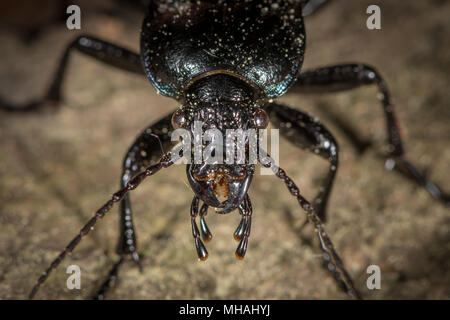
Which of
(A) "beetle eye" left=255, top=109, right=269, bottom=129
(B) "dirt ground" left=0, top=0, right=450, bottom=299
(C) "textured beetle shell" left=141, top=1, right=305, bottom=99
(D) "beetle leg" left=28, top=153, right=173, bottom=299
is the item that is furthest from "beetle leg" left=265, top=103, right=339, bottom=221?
(D) "beetle leg" left=28, top=153, right=173, bottom=299

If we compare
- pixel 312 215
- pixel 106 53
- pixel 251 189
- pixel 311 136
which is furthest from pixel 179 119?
pixel 106 53

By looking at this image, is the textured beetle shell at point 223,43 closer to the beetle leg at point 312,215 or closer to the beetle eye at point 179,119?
the beetle eye at point 179,119

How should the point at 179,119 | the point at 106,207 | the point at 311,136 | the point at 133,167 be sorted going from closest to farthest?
the point at 106,207 → the point at 179,119 → the point at 133,167 → the point at 311,136

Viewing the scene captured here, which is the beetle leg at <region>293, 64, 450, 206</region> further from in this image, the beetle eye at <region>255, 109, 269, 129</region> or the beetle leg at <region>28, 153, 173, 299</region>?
the beetle leg at <region>28, 153, 173, 299</region>

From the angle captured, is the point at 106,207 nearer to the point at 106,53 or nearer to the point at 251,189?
the point at 251,189

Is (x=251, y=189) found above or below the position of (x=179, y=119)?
below

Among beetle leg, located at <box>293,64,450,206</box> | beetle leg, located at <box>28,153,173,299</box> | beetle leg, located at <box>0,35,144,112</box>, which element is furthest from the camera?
beetle leg, located at <box>0,35,144,112</box>
